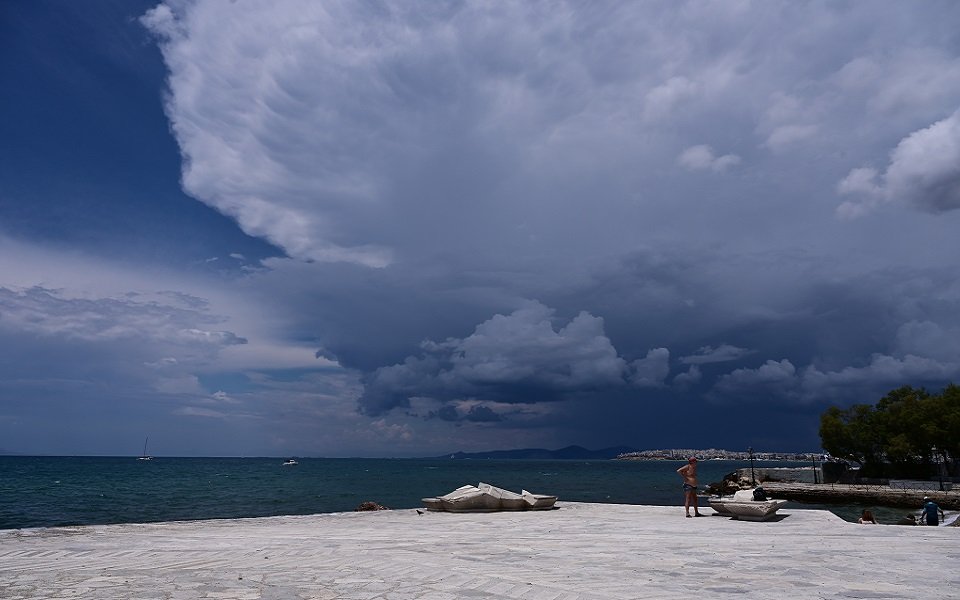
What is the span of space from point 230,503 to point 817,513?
52.9 meters

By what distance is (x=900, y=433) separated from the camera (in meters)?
69.6

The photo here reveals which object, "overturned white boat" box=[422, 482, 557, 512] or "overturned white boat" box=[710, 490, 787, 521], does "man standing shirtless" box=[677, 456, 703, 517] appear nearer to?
"overturned white boat" box=[710, 490, 787, 521]

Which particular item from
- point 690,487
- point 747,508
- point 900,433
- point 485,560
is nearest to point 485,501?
point 690,487

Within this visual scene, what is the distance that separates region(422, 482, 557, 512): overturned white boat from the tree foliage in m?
63.2

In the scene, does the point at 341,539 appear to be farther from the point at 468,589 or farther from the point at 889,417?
the point at 889,417

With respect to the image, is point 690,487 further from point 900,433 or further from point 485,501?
point 900,433

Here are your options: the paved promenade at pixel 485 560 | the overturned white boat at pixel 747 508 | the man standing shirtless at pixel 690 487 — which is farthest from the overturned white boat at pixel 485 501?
the overturned white boat at pixel 747 508

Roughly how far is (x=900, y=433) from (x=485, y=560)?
7571 centimetres

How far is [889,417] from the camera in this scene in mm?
71062

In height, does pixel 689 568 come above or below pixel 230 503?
above

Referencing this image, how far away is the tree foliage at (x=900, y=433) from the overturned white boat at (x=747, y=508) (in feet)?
202

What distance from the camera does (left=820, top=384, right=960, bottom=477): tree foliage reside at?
65.3 metres

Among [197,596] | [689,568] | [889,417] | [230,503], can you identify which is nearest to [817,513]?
[689,568]

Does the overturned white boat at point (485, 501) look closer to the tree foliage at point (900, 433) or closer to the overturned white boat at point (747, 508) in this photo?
the overturned white boat at point (747, 508)
